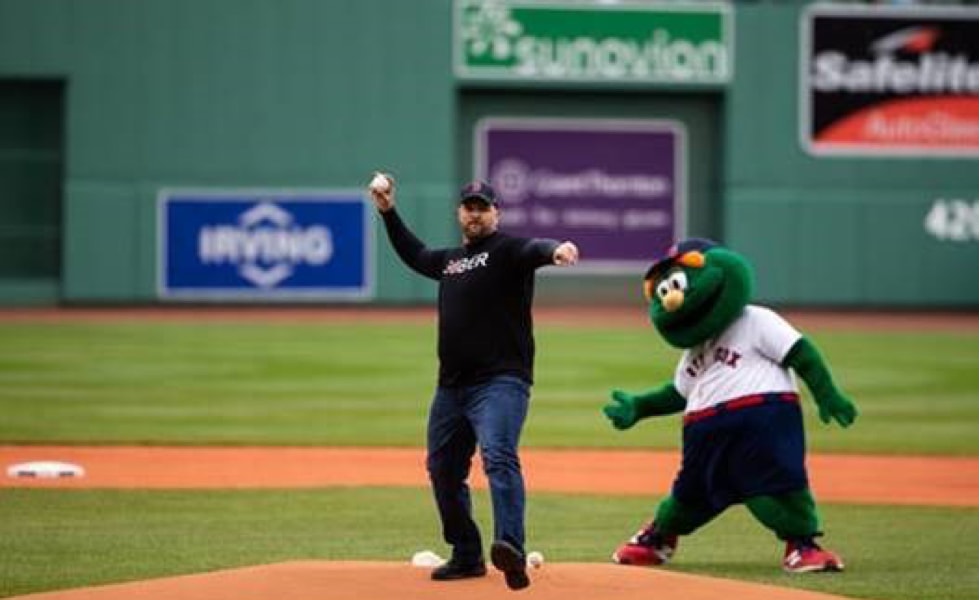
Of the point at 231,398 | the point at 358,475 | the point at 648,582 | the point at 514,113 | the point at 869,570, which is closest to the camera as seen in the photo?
the point at 648,582

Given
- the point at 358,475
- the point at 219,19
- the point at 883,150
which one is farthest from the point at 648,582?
the point at 883,150

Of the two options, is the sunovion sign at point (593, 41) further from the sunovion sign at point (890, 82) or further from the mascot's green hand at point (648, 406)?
the mascot's green hand at point (648, 406)

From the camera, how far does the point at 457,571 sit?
392 inches

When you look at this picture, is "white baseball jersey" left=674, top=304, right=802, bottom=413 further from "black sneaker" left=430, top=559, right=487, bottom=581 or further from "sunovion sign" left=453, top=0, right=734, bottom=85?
"sunovion sign" left=453, top=0, right=734, bottom=85

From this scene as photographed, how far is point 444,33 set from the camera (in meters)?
35.2

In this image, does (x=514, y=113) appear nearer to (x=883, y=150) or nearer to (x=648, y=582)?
(x=883, y=150)

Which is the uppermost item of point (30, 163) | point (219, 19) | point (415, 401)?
point (219, 19)

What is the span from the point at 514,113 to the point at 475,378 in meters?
26.7

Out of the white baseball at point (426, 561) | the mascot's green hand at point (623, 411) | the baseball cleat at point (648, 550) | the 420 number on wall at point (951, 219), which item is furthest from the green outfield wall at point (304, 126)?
the white baseball at point (426, 561)

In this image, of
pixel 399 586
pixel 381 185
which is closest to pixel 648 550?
pixel 399 586

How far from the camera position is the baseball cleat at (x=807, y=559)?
35.4ft

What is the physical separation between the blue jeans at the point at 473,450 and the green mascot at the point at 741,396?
1.19 meters

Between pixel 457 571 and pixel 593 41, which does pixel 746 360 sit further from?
pixel 593 41

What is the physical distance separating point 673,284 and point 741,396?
605 millimetres
